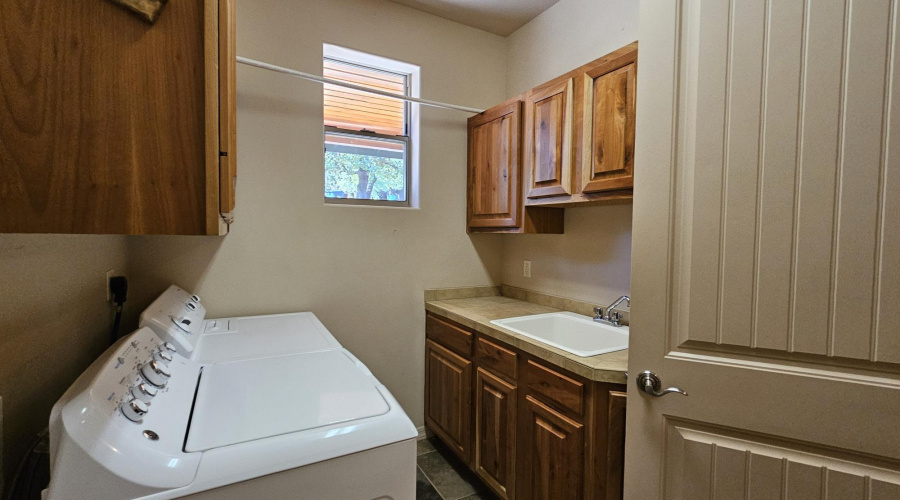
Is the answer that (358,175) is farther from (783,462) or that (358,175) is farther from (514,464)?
(783,462)

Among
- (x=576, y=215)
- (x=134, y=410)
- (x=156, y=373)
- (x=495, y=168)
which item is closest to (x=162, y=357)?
(x=156, y=373)

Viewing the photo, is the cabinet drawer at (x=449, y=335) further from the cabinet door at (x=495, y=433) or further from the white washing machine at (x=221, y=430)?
the white washing machine at (x=221, y=430)

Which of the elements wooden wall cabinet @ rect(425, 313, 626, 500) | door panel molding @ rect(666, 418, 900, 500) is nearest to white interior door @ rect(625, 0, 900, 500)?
door panel molding @ rect(666, 418, 900, 500)

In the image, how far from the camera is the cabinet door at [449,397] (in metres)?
2.01

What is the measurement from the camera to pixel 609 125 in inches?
61.6

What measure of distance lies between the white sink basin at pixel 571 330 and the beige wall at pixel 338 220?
69 centimetres

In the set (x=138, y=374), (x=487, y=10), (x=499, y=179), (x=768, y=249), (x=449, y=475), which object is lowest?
(x=449, y=475)

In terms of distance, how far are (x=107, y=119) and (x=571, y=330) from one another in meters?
2.02

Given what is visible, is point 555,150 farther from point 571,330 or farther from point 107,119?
point 107,119

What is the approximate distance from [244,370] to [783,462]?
59.3 inches

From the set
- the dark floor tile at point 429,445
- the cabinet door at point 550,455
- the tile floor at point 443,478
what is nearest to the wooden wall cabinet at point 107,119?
the cabinet door at point 550,455

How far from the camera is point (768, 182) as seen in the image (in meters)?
0.93

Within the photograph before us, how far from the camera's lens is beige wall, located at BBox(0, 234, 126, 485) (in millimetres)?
760

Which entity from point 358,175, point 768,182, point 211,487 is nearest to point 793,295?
point 768,182
